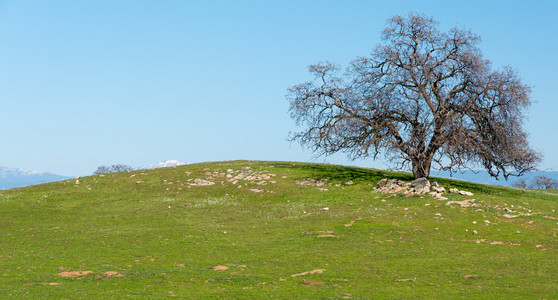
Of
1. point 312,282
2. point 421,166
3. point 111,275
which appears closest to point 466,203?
point 421,166

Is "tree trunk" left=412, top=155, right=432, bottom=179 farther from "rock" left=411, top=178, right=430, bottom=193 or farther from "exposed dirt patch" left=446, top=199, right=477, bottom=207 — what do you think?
"exposed dirt patch" left=446, top=199, right=477, bottom=207

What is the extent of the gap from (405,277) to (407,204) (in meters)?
19.4

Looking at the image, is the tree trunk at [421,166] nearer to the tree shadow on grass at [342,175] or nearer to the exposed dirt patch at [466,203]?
the tree shadow on grass at [342,175]

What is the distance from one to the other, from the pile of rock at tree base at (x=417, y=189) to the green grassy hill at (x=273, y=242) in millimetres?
1218

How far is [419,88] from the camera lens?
52.0 metres

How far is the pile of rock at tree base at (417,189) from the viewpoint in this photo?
4425 cm

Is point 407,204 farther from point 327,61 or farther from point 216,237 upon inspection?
point 327,61

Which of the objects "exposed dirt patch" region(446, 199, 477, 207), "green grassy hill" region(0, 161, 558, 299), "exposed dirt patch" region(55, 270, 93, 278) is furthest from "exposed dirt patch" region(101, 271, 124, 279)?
"exposed dirt patch" region(446, 199, 477, 207)

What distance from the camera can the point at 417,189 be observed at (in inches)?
1779

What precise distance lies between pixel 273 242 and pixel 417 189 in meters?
19.2

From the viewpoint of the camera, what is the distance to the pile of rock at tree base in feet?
145

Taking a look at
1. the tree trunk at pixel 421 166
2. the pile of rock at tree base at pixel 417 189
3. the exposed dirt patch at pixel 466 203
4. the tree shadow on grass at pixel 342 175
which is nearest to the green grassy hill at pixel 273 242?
the tree shadow on grass at pixel 342 175

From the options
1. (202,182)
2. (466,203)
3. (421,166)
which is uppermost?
(421,166)

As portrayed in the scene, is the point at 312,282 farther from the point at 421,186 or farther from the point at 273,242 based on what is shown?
the point at 421,186
